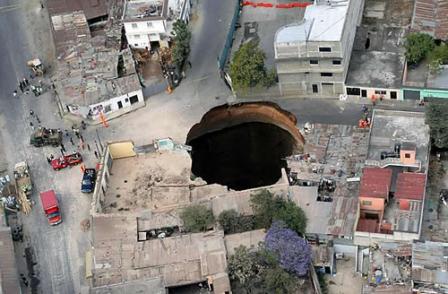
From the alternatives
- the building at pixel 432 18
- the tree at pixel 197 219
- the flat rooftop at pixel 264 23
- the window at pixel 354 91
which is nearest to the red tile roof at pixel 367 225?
the tree at pixel 197 219

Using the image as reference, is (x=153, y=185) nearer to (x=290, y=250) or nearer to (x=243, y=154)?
(x=243, y=154)

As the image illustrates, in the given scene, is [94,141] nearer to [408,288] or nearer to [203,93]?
[203,93]

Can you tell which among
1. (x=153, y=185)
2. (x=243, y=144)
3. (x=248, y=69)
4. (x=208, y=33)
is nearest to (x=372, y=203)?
(x=243, y=144)

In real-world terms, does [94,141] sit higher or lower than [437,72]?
lower

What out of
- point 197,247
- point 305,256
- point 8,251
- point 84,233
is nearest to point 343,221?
point 305,256

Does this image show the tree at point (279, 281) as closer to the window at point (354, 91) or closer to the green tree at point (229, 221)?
the green tree at point (229, 221)

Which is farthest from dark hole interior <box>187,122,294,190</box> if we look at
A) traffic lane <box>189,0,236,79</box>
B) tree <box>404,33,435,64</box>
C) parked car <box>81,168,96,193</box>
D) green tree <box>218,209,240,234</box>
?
tree <box>404,33,435,64</box>
